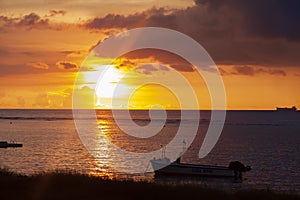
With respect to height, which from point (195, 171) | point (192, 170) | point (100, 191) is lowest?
point (100, 191)

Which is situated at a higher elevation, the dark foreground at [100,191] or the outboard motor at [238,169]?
the outboard motor at [238,169]

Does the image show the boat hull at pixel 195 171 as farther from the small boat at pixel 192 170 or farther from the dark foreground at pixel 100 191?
the dark foreground at pixel 100 191

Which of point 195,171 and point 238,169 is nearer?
point 238,169

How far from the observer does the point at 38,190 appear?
2509 centimetres

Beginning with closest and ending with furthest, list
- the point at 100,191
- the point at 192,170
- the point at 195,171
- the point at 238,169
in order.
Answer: the point at 100,191 → the point at 238,169 → the point at 195,171 → the point at 192,170

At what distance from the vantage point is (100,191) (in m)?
25.1

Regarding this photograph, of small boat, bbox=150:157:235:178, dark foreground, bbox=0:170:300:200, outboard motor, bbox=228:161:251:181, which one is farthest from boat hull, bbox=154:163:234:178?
dark foreground, bbox=0:170:300:200

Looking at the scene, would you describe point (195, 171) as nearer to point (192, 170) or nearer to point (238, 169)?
point (192, 170)

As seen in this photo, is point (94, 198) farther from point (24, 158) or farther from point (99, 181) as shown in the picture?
point (24, 158)

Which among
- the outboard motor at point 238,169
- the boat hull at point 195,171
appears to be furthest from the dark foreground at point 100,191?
the boat hull at point 195,171

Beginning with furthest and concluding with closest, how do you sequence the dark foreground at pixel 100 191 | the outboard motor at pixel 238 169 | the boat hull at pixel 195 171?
the boat hull at pixel 195 171 → the outboard motor at pixel 238 169 → the dark foreground at pixel 100 191

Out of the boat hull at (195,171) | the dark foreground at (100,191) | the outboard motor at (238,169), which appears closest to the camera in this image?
the dark foreground at (100,191)

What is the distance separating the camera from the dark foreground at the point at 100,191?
2411 cm

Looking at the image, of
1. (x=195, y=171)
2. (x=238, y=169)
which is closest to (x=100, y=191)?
(x=195, y=171)
